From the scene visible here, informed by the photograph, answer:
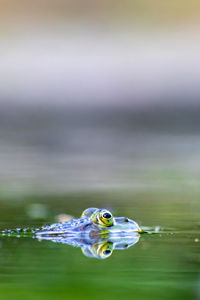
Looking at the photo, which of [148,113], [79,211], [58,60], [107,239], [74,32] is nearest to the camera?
[107,239]

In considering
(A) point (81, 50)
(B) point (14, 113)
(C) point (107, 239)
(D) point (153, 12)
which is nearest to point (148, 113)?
(B) point (14, 113)

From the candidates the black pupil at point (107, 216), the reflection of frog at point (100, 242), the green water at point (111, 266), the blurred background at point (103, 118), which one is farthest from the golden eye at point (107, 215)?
the blurred background at point (103, 118)

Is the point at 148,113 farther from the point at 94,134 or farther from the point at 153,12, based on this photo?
the point at 153,12

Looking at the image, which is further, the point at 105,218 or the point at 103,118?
the point at 103,118

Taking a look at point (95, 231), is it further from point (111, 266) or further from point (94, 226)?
point (111, 266)

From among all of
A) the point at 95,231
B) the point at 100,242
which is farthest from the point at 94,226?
the point at 100,242

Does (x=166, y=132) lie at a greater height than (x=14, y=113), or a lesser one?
lesser

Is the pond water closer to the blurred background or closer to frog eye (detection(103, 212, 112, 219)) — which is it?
the blurred background
